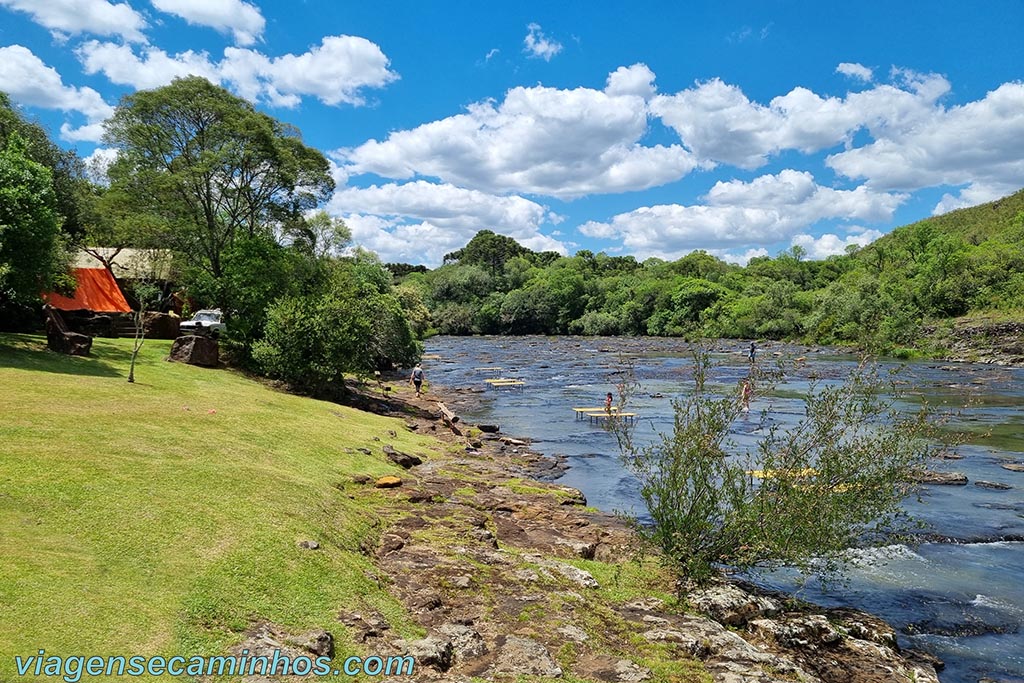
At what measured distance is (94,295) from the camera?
1481 inches

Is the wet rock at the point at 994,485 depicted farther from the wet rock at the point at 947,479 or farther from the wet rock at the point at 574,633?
the wet rock at the point at 574,633

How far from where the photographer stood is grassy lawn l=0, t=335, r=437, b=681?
858 centimetres

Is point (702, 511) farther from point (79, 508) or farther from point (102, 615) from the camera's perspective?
point (79, 508)

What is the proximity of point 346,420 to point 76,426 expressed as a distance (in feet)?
39.4

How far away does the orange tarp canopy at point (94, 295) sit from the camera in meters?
35.8

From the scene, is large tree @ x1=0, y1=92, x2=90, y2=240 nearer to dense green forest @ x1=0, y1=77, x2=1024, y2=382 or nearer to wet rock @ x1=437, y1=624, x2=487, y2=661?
dense green forest @ x1=0, y1=77, x2=1024, y2=382

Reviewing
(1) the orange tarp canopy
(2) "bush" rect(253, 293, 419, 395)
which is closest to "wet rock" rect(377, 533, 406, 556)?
(2) "bush" rect(253, 293, 419, 395)

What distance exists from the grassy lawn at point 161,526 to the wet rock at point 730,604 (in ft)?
20.6

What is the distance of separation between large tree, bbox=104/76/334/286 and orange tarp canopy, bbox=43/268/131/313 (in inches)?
176

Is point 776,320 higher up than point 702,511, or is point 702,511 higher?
point 776,320

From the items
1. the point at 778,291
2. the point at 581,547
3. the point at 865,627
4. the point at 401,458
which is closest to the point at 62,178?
the point at 401,458

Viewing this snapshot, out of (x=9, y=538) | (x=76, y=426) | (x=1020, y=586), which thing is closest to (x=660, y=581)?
(x=1020, y=586)

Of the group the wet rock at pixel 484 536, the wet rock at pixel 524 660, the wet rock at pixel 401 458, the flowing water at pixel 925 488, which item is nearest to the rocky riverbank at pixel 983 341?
the flowing water at pixel 925 488

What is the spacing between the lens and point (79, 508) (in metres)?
11.2
